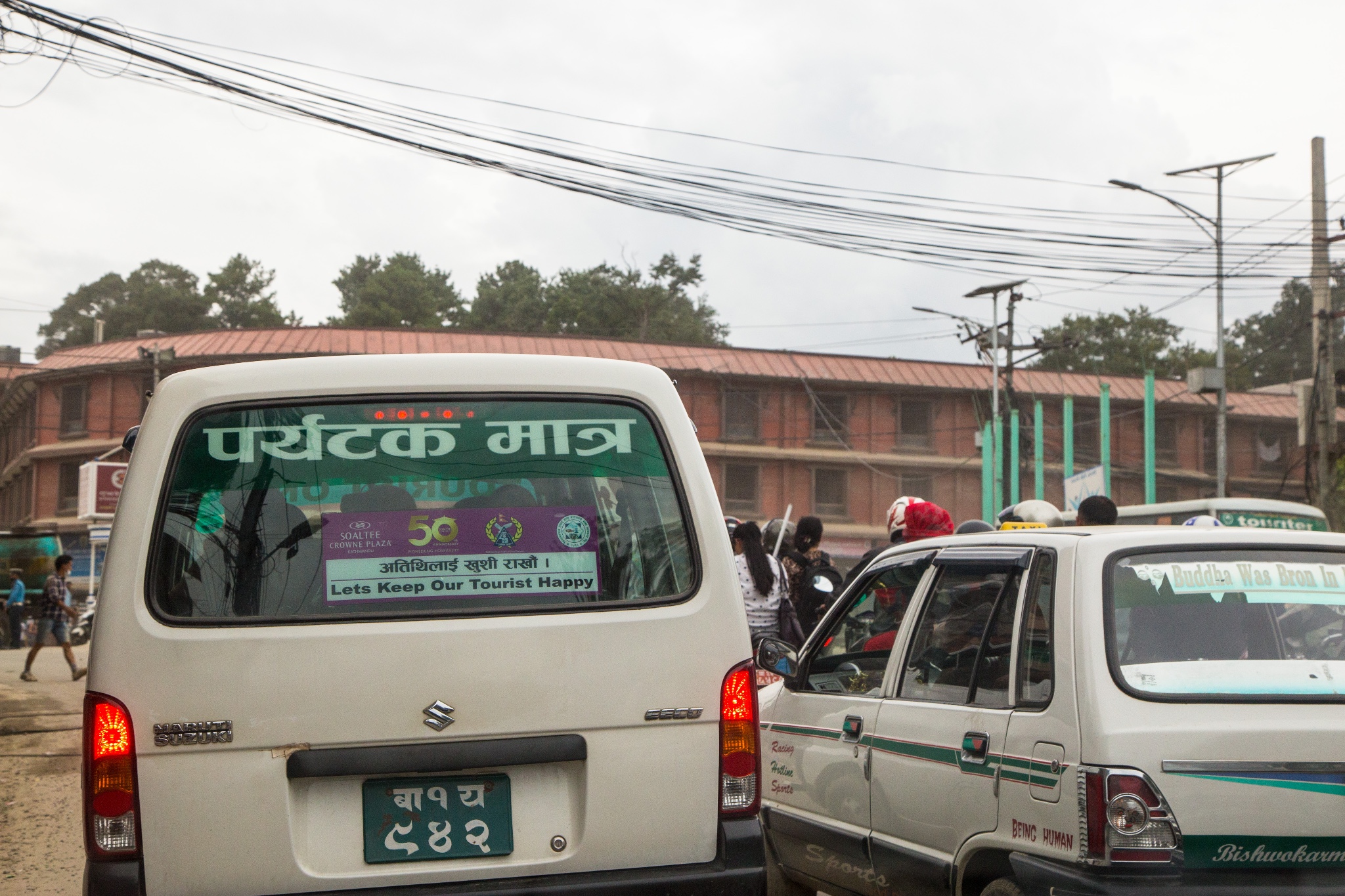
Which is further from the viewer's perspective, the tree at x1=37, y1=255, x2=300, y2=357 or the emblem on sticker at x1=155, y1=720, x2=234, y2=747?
the tree at x1=37, y1=255, x2=300, y2=357

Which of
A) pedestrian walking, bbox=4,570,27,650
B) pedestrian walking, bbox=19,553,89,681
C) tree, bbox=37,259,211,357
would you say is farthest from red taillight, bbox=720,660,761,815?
tree, bbox=37,259,211,357

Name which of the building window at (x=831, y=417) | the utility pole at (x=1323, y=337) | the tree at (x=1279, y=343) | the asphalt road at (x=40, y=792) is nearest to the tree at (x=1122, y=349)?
the tree at (x=1279, y=343)

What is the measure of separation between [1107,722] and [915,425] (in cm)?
4319

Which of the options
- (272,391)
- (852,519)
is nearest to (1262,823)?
(272,391)

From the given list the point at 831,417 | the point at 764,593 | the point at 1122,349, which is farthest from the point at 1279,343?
the point at 764,593

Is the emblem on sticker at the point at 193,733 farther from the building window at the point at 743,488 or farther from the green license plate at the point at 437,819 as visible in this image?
the building window at the point at 743,488

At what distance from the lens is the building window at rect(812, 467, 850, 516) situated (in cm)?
4459

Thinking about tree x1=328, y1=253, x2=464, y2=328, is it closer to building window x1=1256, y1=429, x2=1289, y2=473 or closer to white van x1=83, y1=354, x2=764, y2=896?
building window x1=1256, y1=429, x2=1289, y2=473

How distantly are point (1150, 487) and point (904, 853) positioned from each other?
104ft

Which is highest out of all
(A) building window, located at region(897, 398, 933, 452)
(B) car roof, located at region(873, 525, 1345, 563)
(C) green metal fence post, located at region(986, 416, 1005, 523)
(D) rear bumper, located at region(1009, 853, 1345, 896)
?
(A) building window, located at region(897, 398, 933, 452)

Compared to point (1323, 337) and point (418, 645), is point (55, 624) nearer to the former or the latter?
point (418, 645)

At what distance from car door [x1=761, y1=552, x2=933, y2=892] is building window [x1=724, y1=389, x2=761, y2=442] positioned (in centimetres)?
3837

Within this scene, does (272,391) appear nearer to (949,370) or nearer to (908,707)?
(908,707)

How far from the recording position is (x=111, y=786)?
304 centimetres
